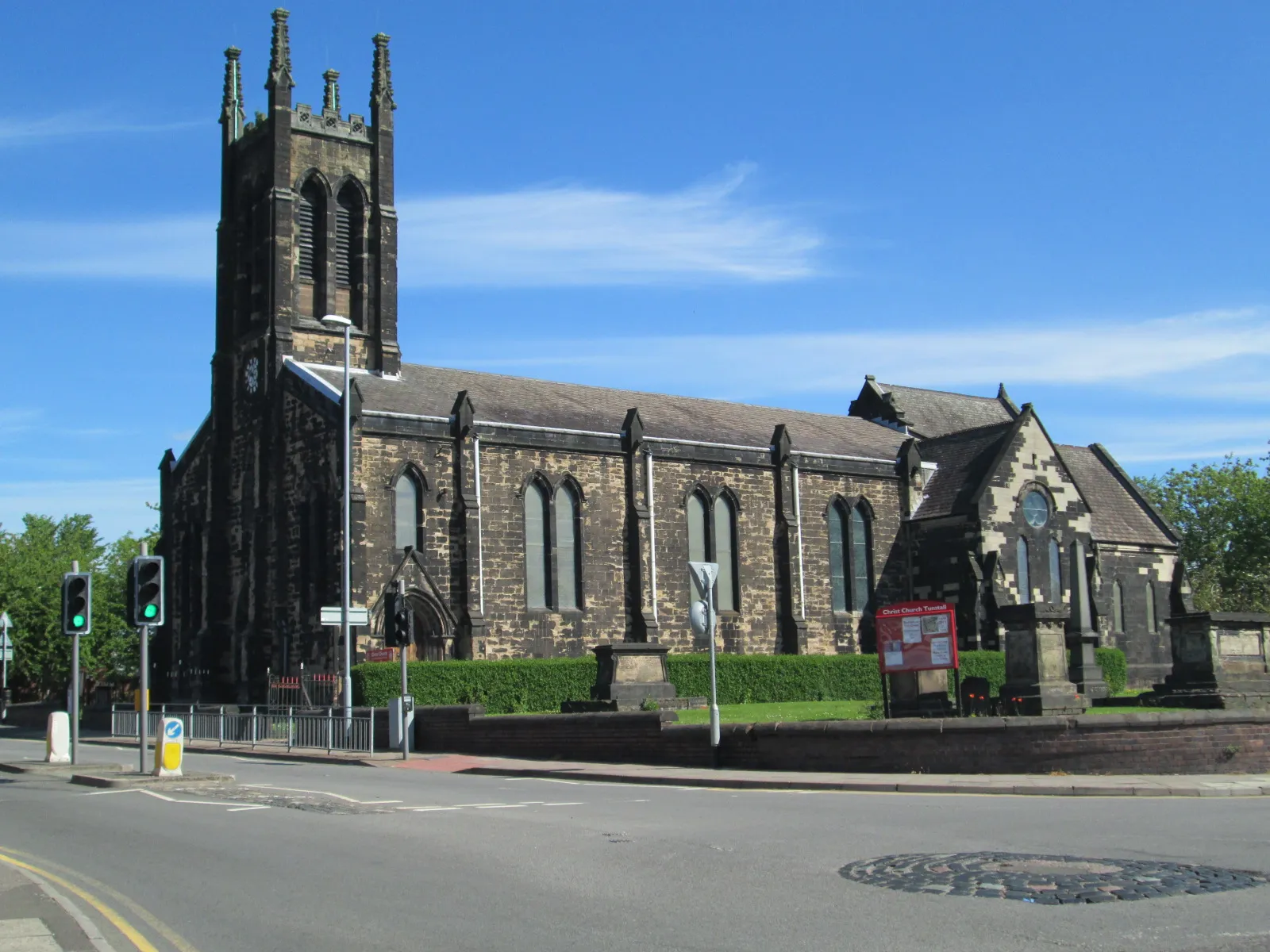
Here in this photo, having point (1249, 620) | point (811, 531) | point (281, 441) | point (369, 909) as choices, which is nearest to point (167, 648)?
point (281, 441)

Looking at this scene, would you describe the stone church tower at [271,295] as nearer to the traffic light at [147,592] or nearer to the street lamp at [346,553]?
the street lamp at [346,553]

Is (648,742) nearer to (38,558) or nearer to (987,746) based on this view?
(987,746)

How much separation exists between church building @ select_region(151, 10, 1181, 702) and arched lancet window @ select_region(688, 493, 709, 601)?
99mm

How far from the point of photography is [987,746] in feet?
62.6

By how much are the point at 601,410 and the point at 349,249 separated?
9847 millimetres

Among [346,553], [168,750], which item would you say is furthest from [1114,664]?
[168,750]

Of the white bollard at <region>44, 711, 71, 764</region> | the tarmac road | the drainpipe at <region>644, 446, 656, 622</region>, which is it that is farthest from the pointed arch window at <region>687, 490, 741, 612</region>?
the tarmac road

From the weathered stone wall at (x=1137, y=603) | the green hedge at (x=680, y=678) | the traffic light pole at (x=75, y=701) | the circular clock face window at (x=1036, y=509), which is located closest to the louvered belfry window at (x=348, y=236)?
the green hedge at (x=680, y=678)

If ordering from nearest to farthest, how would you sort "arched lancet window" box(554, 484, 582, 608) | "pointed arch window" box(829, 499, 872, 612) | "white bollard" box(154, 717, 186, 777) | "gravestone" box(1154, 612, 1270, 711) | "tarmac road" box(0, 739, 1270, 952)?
"tarmac road" box(0, 739, 1270, 952) → "white bollard" box(154, 717, 186, 777) → "gravestone" box(1154, 612, 1270, 711) → "arched lancet window" box(554, 484, 582, 608) → "pointed arch window" box(829, 499, 872, 612)

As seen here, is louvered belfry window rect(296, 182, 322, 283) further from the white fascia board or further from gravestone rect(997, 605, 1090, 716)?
gravestone rect(997, 605, 1090, 716)

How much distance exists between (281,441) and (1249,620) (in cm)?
2739

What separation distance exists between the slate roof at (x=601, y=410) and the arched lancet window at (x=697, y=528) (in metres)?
2.10

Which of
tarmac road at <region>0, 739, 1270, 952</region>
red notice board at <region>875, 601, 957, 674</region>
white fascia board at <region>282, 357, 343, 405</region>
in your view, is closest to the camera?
tarmac road at <region>0, 739, 1270, 952</region>

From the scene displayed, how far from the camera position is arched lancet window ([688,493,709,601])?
146 feet
